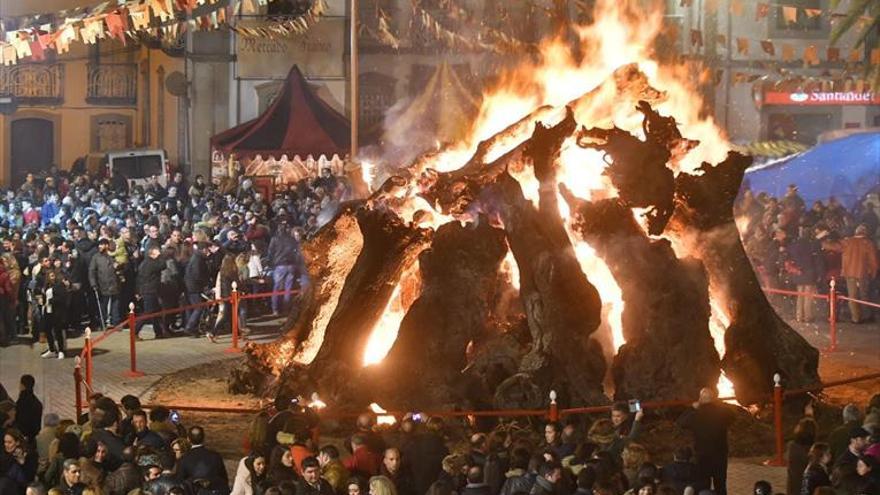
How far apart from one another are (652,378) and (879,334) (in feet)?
29.4

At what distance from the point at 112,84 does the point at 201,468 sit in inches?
1337

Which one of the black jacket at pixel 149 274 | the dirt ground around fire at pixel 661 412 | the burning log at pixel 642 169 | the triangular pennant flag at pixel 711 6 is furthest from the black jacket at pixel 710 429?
the triangular pennant flag at pixel 711 6

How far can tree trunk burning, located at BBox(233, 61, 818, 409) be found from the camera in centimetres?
1775

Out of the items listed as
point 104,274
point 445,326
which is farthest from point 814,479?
point 104,274

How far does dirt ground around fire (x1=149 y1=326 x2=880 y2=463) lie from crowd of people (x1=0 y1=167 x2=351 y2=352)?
10.2 ft

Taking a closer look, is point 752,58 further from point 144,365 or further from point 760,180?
point 144,365

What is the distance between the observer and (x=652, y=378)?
1767cm

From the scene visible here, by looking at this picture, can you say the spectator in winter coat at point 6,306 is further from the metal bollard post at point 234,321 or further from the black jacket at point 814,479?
the black jacket at point 814,479

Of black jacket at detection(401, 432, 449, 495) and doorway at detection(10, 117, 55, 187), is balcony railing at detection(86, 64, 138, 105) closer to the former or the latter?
doorway at detection(10, 117, 55, 187)

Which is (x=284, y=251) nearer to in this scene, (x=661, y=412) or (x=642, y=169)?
(x=642, y=169)

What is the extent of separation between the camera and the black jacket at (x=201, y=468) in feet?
41.6

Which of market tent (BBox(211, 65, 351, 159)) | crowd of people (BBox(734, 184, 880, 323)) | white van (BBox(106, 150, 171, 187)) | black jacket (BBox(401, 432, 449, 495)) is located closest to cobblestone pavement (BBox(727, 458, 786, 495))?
black jacket (BBox(401, 432, 449, 495))

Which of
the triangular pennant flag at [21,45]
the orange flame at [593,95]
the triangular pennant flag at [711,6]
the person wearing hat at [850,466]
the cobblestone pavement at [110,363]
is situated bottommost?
the cobblestone pavement at [110,363]

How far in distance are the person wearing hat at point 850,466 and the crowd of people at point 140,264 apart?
14.1 meters
